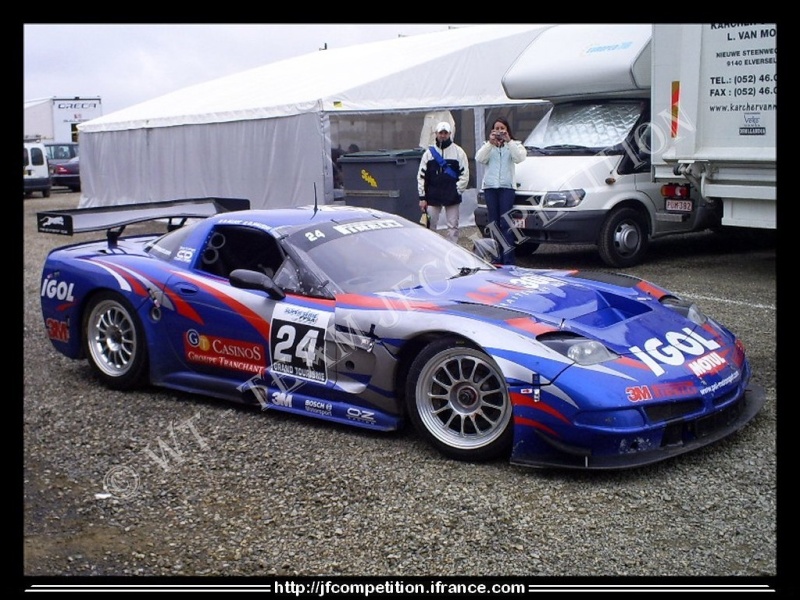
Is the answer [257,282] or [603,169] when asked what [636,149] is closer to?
[603,169]

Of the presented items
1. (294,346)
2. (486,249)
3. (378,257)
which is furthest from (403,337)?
(486,249)

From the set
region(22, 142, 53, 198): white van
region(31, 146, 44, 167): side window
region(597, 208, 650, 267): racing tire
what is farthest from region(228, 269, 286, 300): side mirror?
region(31, 146, 44, 167): side window

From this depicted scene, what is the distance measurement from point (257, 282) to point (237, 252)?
2.36 feet

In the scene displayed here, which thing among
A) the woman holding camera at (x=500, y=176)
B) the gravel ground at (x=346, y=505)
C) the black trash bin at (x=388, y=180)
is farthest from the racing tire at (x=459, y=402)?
the black trash bin at (x=388, y=180)

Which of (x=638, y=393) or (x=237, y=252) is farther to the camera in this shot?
(x=237, y=252)

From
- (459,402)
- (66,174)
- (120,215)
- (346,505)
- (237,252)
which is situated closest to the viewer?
(346,505)

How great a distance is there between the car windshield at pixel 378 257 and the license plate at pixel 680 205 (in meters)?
4.75

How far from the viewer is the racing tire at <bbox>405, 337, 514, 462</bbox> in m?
4.64

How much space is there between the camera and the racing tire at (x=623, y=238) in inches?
419

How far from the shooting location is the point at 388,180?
13.8 meters

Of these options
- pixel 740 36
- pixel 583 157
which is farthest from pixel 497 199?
pixel 740 36

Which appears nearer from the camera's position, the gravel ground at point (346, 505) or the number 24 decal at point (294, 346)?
the gravel ground at point (346, 505)

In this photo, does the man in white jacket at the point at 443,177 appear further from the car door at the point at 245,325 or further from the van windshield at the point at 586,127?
the car door at the point at 245,325
